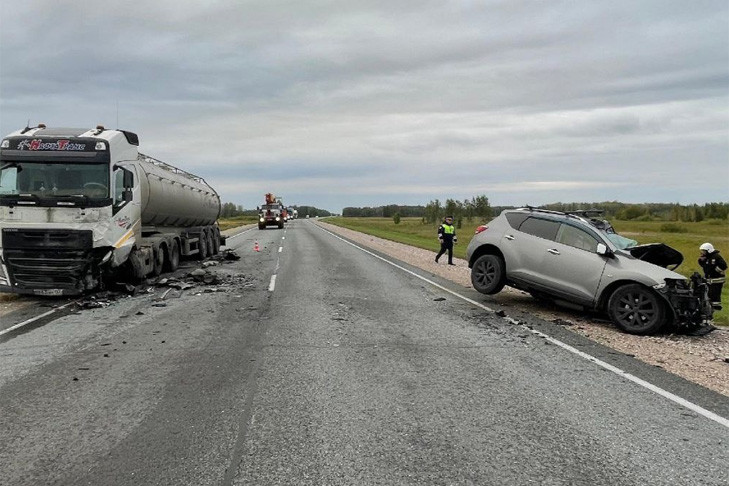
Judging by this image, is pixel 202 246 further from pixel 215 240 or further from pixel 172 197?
pixel 172 197

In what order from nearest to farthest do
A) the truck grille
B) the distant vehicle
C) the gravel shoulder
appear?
1. the gravel shoulder
2. the truck grille
3. the distant vehicle

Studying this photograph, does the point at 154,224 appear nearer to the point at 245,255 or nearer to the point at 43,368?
the point at 245,255

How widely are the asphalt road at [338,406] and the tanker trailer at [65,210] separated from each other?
218 cm

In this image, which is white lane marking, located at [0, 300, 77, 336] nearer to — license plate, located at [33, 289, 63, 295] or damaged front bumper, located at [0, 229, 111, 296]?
license plate, located at [33, 289, 63, 295]

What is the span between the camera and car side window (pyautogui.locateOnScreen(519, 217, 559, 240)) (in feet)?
35.5

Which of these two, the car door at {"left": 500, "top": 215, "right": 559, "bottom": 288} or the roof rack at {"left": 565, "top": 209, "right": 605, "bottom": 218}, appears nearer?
the car door at {"left": 500, "top": 215, "right": 559, "bottom": 288}

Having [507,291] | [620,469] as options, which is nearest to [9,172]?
[507,291]

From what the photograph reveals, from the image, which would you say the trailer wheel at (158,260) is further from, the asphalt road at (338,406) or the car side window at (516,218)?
the car side window at (516,218)

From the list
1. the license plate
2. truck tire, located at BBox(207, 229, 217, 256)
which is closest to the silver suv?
the license plate

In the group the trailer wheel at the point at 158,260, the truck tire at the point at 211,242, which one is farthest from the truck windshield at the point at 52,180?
the truck tire at the point at 211,242

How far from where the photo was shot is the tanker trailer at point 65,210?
1119cm

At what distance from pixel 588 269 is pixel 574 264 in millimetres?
302

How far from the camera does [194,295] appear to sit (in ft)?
40.9

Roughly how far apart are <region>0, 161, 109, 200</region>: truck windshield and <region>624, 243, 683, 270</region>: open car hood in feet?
35.7
